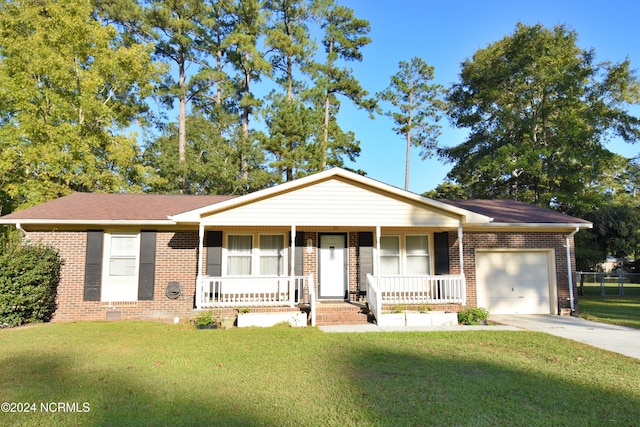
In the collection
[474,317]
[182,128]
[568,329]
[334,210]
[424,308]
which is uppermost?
[182,128]

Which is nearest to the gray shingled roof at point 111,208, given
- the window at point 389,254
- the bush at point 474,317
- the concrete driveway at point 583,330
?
the window at point 389,254

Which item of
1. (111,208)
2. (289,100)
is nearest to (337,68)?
(289,100)

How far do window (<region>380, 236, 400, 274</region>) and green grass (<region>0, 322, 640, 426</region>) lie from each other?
359 centimetres

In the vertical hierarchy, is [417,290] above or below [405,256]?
below

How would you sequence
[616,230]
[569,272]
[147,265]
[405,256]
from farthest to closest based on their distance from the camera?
[616,230] → [405,256] → [569,272] → [147,265]

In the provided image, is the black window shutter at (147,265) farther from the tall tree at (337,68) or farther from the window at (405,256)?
the tall tree at (337,68)

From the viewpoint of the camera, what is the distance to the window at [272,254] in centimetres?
1148

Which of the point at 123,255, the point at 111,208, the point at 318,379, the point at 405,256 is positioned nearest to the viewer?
the point at 318,379

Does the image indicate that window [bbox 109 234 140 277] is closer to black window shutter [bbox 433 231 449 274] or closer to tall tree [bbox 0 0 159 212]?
tall tree [bbox 0 0 159 212]

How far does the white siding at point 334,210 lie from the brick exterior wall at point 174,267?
125 centimetres

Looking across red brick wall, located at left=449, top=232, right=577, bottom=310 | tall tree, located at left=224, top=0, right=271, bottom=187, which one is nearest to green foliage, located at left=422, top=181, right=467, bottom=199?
tall tree, located at left=224, top=0, right=271, bottom=187

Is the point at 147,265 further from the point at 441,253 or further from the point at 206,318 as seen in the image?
the point at 441,253

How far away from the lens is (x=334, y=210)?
34.8ft

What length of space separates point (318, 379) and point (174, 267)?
22.6 feet
